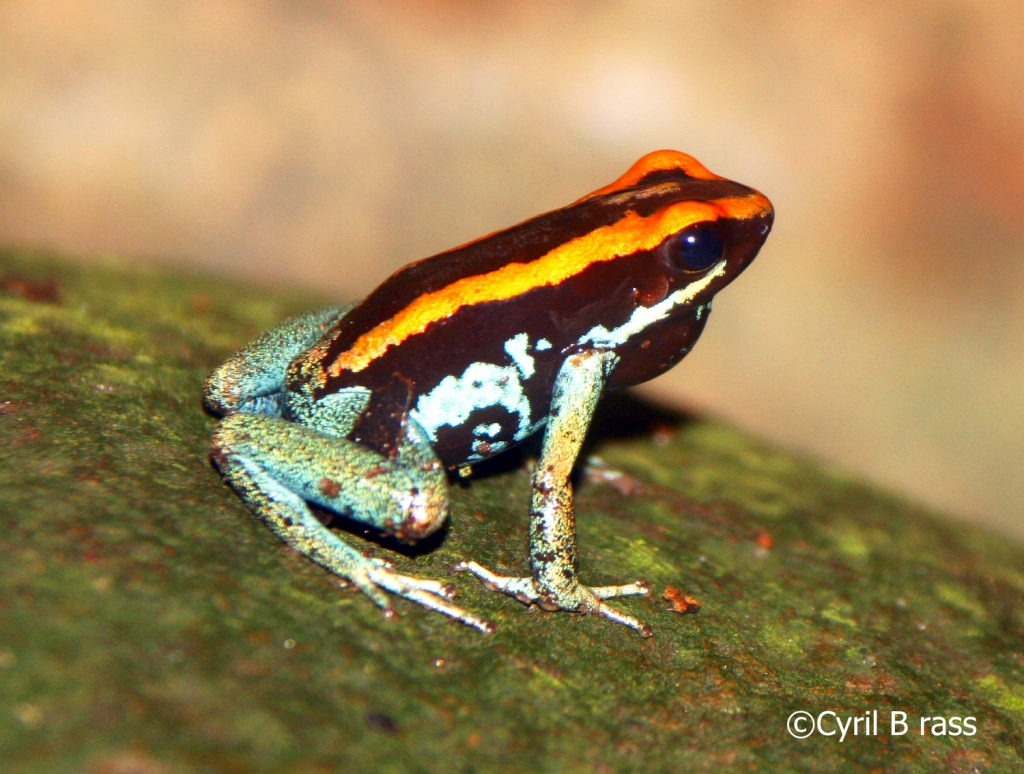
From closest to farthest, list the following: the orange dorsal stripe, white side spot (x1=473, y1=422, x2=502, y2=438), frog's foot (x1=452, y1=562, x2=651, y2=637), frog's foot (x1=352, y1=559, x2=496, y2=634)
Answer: frog's foot (x1=352, y1=559, x2=496, y2=634) → frog's foot (x1=452, y1=562, x2=651, y2=637) → the orange dorsal stripe → white side spot (x1=473, y1=422, x2=502, y2=438)

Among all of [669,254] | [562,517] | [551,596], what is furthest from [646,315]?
[551,596]

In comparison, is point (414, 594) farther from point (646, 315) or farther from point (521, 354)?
point (646, 315)

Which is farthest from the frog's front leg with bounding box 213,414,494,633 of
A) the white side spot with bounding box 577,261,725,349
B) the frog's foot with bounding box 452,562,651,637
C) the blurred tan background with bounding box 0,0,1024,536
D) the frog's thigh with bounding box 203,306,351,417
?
the blurred tan background with bounding box 0,0,1024,536

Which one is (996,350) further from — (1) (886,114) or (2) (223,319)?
(2) (223,319)

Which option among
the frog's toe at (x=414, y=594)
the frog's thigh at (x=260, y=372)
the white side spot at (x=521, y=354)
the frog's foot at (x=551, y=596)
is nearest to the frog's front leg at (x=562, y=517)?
the frog's foot at (x=551, y=596)

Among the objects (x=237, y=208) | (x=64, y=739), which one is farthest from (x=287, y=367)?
(x=237, y=208)

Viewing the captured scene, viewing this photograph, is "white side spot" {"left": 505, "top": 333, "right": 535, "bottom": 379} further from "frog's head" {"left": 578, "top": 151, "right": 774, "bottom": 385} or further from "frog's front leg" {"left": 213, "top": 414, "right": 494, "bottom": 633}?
"frog's front leg" {"left": 213, "top": 414, "right": 494, "bottom": 633}

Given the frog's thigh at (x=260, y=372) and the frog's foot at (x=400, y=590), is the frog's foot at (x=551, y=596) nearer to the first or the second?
the frog's foot at (x=400, y=590)
